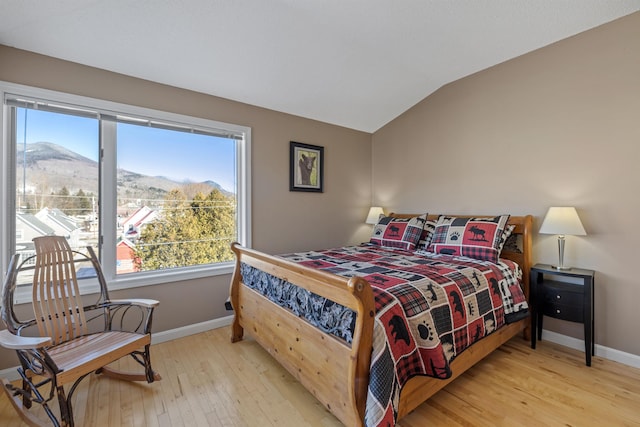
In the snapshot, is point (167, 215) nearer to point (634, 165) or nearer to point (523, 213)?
point (523, 213)

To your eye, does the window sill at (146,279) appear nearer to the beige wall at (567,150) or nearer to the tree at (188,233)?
the tree at (188,233)

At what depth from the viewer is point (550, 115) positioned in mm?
2607

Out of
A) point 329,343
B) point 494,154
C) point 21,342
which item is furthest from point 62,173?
point 494,154

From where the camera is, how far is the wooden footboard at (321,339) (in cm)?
133

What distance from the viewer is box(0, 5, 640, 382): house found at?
2.24 metres

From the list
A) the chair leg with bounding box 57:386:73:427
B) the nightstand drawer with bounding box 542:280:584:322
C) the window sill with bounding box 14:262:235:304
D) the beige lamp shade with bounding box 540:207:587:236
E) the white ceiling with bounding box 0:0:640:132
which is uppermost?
the white ceiling with bounding box 0:0:640:132

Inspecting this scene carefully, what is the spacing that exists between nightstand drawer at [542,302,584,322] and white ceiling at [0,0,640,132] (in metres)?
2.31

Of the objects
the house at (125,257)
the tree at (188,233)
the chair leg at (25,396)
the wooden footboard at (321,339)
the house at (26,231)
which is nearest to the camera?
the wooden footboard at (321,339)

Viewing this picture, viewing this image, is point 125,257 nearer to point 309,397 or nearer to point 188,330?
point 188,330

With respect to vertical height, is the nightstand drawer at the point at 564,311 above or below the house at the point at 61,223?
below

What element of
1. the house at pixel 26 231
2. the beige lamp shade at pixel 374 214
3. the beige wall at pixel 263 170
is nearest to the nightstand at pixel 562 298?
the beige lamp shade at pixel 374 214

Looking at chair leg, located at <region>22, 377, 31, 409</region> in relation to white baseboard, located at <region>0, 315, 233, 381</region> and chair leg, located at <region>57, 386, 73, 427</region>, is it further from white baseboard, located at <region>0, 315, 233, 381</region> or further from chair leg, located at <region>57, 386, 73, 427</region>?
white baseboard, located at <region>0, 315, 233, 381</region>

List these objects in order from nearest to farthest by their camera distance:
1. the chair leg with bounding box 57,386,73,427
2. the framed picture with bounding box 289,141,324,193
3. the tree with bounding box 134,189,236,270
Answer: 1. the chair leg with bounding box 57,386,73,427
2. the tree with bounding box 134,189,236,270
3. the framed picture with bounding box 289,141,324,193

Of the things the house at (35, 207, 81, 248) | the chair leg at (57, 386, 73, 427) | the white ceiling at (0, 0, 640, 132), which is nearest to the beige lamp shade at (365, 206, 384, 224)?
the white ceiling at (0, 0, 640, 132)
